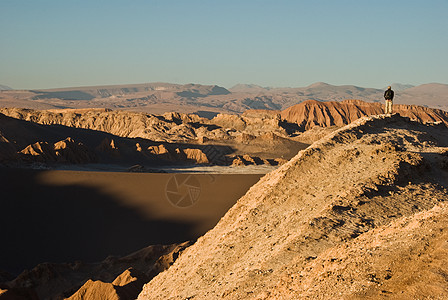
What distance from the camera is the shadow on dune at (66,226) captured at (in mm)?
19016

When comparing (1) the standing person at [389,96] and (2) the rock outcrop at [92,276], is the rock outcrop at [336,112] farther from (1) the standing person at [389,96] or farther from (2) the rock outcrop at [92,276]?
(2) the rock outcrop at [92,276]

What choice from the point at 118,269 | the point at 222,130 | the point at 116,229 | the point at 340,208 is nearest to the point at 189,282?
the point at 340,208

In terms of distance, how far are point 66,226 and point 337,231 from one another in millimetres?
15928

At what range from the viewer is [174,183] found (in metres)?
23.7

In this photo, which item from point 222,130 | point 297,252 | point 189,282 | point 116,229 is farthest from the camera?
point 222,130

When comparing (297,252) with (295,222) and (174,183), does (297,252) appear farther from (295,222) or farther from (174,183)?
(174,183)

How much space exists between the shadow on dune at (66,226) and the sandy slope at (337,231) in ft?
33.4

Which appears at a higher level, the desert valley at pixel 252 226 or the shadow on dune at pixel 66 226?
the desert valley at pixel 252 226

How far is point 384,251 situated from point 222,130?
54.0 metres

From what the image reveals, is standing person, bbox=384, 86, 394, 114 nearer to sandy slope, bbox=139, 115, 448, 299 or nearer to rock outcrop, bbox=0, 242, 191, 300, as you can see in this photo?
sandy slope, bbox=139, 115, 448, 299

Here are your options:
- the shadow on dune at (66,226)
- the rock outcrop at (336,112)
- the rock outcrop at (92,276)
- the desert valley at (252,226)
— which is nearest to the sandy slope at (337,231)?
the desert valley at (252,226)

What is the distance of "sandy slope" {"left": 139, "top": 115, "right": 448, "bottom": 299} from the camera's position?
5.14 m

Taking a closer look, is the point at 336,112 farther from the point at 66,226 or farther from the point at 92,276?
the point at 92,276

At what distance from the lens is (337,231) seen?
7527mm
